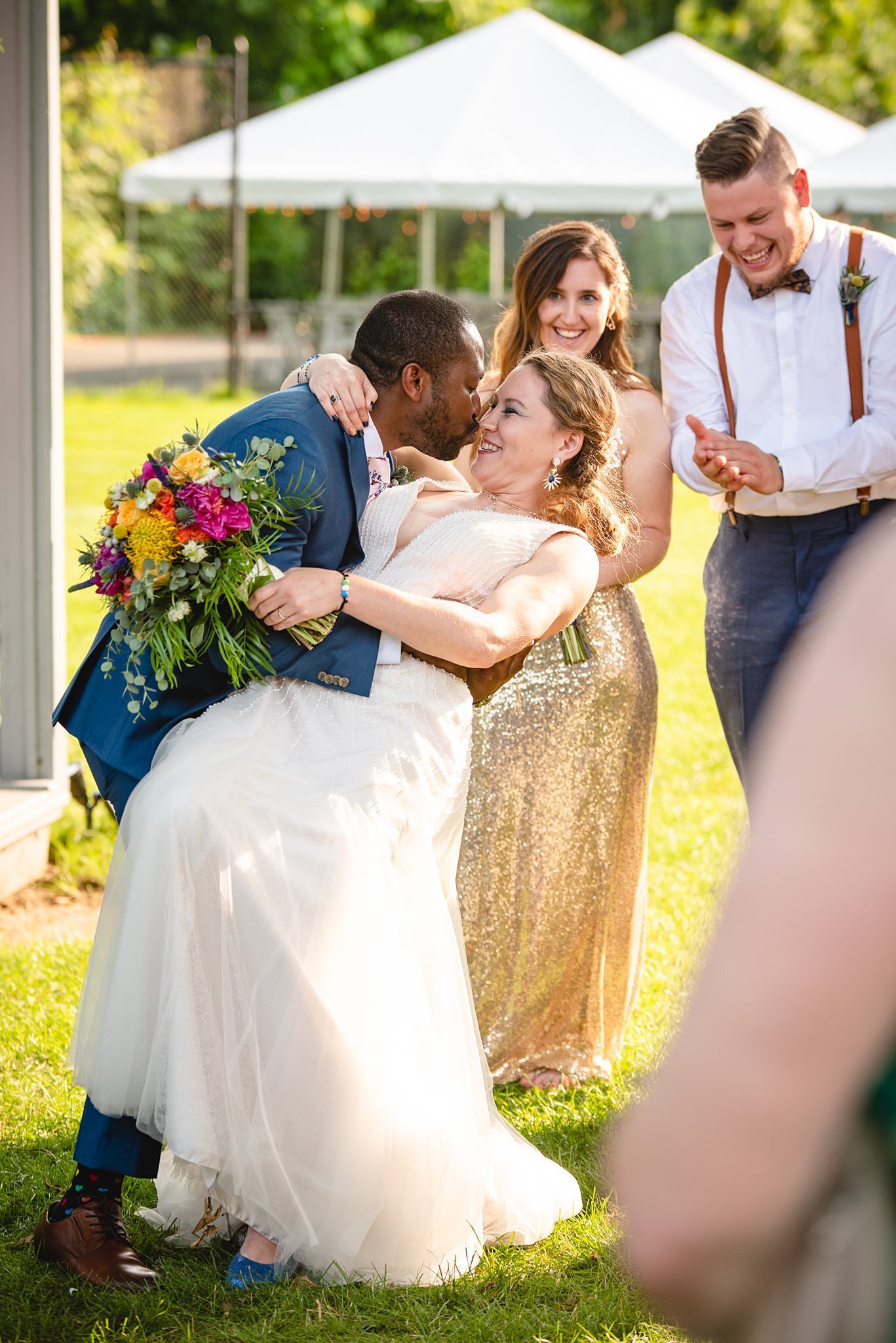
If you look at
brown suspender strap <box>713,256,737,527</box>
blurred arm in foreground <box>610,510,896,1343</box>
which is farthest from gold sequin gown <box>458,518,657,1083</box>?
blurred arm in foreground <box>610,510,896,1343</box>

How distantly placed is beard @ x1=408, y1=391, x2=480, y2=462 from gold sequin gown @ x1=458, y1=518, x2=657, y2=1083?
85 centimetres

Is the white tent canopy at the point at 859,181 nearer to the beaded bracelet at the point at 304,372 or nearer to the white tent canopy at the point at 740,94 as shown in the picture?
the white tent canopy at the point at 740,94

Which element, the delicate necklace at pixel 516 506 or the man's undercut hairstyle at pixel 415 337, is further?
the delicate necklace at pixel 516 506

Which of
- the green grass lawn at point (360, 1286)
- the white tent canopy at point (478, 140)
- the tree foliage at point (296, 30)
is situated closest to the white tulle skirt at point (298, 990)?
the green grass lawn at point (360, 1286)

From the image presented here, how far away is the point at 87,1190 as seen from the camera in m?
3.06

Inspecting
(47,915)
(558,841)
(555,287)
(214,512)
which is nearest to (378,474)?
(214,512)

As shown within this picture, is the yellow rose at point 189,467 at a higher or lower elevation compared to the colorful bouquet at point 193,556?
higher

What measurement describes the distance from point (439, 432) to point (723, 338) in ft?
4.00

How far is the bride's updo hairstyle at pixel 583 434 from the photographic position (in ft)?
11.8

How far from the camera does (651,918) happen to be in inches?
213

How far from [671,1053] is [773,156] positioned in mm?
3533

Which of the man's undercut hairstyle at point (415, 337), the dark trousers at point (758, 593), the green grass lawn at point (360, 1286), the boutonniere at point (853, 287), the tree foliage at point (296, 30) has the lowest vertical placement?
the green grass lawn at point (360, 1286)

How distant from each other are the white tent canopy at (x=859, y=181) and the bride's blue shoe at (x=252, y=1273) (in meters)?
14.7

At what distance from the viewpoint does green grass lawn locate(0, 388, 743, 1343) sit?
2.89 m
